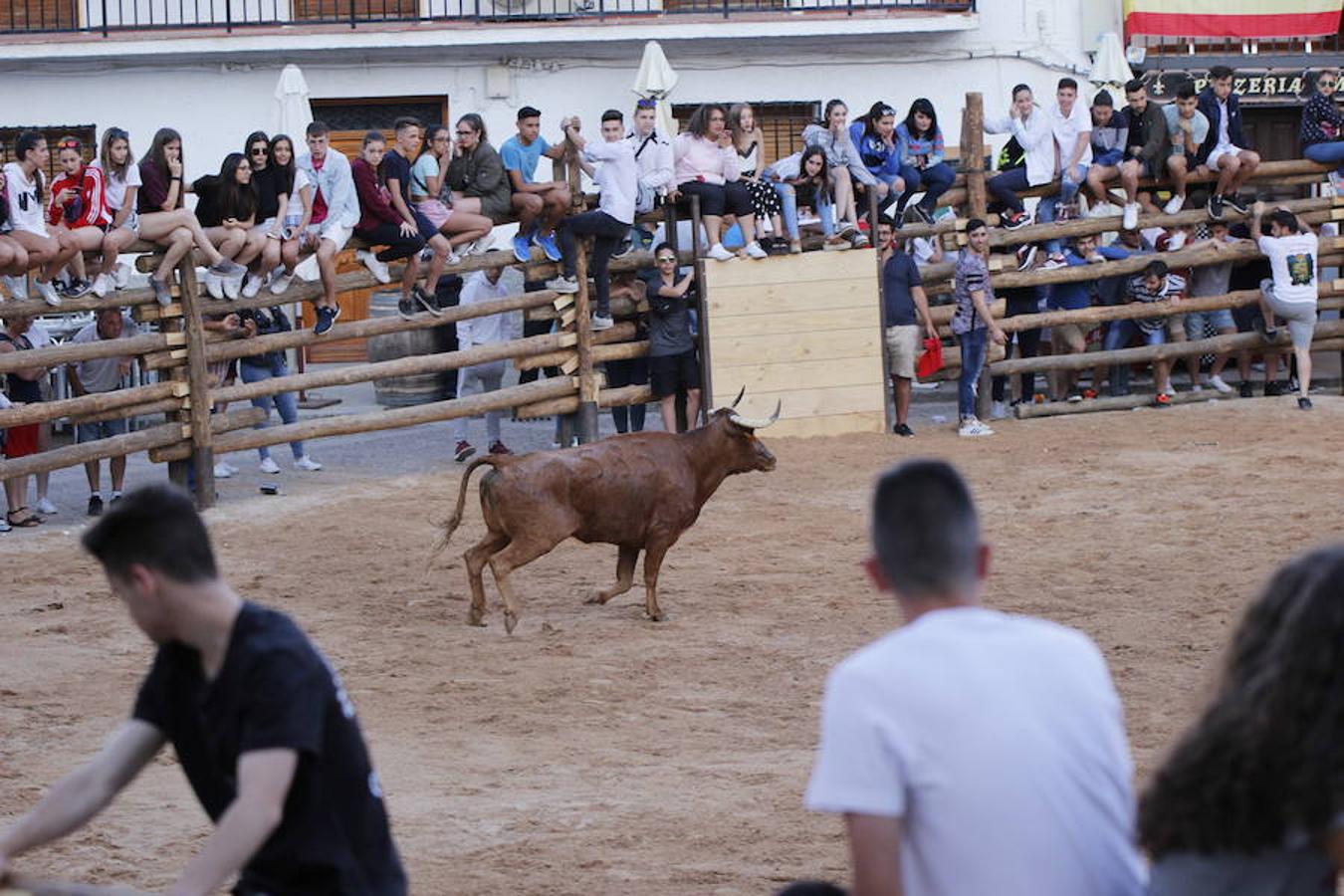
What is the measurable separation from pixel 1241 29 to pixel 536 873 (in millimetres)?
18795

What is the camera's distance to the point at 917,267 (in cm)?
1886

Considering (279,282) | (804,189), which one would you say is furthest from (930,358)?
(279,282)


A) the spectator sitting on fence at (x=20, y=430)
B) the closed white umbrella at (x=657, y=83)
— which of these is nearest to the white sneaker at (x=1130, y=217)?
the closed white umbrella at (x=657, y=83)

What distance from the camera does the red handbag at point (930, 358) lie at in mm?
18562

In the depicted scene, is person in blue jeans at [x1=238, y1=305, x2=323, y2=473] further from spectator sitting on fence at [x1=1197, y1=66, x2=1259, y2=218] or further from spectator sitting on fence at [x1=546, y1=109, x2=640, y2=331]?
spectator sitting on fence at [x1=1197, y1=66, x2=1259, y2=218]

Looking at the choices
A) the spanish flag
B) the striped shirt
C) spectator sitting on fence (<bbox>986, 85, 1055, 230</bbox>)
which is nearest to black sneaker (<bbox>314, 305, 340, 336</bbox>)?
spectator sitting on fence (<bbox>986, 85, 1055, 230</bbox>)

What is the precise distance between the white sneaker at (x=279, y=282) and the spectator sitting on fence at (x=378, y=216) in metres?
0.65

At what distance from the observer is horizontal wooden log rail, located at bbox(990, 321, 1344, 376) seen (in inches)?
744

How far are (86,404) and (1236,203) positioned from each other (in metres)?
10.8

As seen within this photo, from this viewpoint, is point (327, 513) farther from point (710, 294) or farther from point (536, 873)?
point (536, 873)

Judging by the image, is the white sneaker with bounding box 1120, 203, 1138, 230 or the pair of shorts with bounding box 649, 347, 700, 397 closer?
the pair of shorts with bounding box 649, 347, 700, 397

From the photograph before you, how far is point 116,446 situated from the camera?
15242mm

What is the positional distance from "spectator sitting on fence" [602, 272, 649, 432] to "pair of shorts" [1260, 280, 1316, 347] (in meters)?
5.82

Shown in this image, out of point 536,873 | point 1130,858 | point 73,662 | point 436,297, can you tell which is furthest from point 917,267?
point 1130,858
